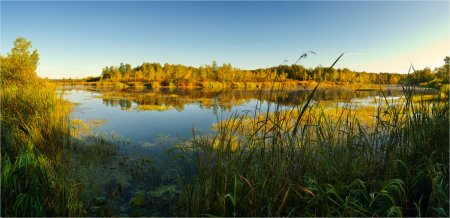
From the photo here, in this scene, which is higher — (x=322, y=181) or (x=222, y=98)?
(x=222, y=98)

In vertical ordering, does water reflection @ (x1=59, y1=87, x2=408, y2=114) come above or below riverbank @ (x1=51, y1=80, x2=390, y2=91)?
below

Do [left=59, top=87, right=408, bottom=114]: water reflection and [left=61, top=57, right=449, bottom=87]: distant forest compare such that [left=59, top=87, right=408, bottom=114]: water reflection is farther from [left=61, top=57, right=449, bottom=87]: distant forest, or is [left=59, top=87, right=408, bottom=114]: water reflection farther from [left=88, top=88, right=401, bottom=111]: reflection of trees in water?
[left=61, top=57, right=449, bottom=87]: distant forest

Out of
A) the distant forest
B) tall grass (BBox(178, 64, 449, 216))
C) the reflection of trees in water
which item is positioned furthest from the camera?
the reflection of trees in water

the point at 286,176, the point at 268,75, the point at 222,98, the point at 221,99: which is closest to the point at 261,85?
the point at 268,75

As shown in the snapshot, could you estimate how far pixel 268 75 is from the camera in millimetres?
4312

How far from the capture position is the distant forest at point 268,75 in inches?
160

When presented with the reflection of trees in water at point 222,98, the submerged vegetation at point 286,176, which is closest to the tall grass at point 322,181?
the submerged vegetation at point 286,176

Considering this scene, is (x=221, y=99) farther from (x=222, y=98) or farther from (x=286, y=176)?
(x=286, y=176)

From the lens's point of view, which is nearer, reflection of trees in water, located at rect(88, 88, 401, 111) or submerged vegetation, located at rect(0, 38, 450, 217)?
submerged vegetation, located at rect(0, 38, 450, 217)

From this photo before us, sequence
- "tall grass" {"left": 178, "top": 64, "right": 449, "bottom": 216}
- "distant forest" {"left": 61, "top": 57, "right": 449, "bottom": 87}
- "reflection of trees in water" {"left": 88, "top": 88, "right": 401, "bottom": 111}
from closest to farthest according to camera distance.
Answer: "tall grass" {"left": 178, "top": 64, "right": 449, "bottom": 216} → "distant forest" {"left": 61, "top": 57, "right": 449, "bottom": 87} → "reflection of trees in water" {"left": 88, "top": 88, "right": 401, "bottom": 111}

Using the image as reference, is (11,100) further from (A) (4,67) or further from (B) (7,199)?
(A) (4,67)

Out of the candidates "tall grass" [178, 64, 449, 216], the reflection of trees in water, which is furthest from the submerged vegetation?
the reflection of trees in water

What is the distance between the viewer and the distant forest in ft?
13.4

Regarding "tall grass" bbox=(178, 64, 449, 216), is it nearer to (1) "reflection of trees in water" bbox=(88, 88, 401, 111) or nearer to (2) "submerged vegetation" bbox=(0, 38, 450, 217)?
(2) "submerged vegetation" bbox=(0, 38, 450, 217)
